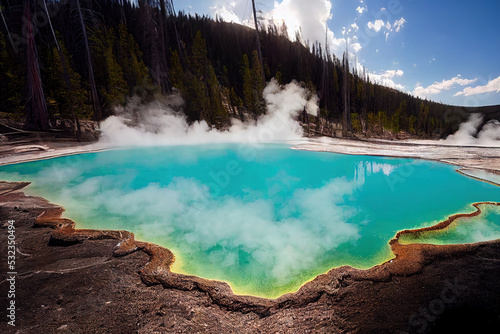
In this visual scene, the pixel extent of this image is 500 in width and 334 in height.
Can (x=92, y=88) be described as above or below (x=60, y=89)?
above

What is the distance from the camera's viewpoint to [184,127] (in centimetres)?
1952

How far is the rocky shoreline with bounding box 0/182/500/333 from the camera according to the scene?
6.18 feet

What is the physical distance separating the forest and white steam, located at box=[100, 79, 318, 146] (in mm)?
1052

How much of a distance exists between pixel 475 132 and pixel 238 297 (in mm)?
44738

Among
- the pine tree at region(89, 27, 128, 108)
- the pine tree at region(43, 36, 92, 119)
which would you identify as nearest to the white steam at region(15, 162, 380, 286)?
the pine tree at region(43, 36, 92, 119)

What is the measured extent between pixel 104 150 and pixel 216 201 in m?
11.5

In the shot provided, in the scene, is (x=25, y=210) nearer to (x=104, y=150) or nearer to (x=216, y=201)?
(x=216, y=201)

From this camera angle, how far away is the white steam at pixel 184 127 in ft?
54.2

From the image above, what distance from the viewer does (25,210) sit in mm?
4379

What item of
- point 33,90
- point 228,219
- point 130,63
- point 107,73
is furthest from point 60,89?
point 228,219

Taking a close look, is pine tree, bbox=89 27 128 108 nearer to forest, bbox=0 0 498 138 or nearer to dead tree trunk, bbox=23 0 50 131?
forest, bbox=0 0 498 138

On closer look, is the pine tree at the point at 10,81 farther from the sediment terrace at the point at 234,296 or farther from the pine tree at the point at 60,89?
the sediment terrace at the point at 234,296

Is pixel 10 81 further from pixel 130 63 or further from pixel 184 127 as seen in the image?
pixel 184 127

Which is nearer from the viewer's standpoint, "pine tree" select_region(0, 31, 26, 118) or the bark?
"pine tree" select_region(0, 31, 26, 118)
